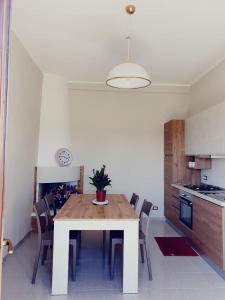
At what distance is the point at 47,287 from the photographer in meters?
2.53

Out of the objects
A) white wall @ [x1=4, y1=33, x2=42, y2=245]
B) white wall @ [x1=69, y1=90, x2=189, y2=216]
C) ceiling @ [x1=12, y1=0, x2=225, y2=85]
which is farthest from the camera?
white wall @ [x1=69, y1=90, x2=189, y2=216]

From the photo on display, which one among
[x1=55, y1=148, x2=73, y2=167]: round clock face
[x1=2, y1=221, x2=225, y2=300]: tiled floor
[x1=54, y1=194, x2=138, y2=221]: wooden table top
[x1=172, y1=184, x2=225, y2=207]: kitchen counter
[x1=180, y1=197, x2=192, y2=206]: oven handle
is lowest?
[x1=2, y1=221, x2=225, y2=300]: tiled floor

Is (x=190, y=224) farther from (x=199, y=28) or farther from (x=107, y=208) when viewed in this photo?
(x=199, y=28)

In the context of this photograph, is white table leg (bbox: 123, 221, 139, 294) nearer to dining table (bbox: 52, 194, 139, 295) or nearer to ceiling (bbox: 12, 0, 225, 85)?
dining table (bbox: 52, 194, 139, 295)

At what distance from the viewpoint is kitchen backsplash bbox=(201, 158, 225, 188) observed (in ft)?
12.8

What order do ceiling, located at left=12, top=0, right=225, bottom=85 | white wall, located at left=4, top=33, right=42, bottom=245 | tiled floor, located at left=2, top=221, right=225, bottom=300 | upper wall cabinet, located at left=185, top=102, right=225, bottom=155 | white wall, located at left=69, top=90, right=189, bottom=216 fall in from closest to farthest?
tiled floor, located at left=2, top=221, right=225, bottom=300
ceiling, located at left=12, top=0, right=225, bottom=85
white wall, located at left=4, top=33, right=42, bottom=245
upper wall cabinet, located at left=185, top=102, right=225, bottom=155
white wall, located at left=69, top=90, right=189, bottom=216

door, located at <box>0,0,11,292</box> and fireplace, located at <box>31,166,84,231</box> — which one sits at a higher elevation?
door, located at <box>0,0,11,292</box>

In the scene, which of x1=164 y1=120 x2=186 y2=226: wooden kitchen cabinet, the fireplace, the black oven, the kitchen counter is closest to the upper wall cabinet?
x1=164 y1=120 x2=186 y2=226: wooden kitchen cabinet

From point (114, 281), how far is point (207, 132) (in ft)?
8.23

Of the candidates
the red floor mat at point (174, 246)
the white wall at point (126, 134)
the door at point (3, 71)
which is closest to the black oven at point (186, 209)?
the red floor mat at point (174, 246)

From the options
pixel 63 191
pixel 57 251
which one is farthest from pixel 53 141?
A: pixel 57 251

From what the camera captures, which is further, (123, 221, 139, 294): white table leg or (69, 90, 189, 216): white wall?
(69, 90, 189, 216): white wall

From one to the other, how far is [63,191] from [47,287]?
2411 millimetres

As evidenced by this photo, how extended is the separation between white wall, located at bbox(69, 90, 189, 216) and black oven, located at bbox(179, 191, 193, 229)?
4.13 ft
